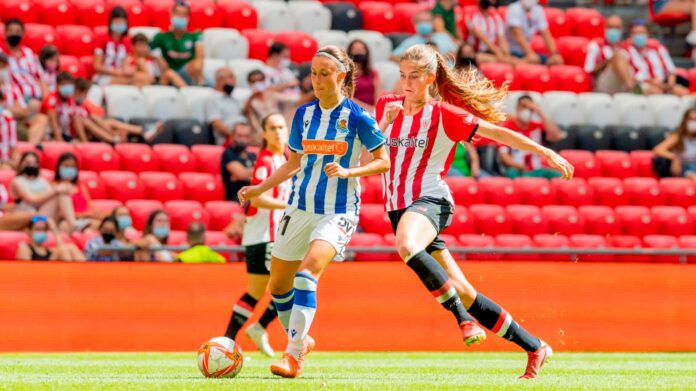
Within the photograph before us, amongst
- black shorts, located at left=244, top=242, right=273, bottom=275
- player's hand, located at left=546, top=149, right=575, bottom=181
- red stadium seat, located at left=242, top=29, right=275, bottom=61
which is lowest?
black shorts, located at left=244, top=242, right=273, bottom=275

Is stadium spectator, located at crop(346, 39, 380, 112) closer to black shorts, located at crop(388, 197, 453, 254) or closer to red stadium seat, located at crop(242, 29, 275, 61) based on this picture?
red stadium seat, located at crop(242, 29, 275, 61)

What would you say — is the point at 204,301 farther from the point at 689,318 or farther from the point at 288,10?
the point at 288,10

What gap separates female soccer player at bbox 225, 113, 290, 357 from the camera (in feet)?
35.1

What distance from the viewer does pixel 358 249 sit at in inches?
511

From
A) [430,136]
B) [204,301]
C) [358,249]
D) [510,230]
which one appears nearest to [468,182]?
[510,230]

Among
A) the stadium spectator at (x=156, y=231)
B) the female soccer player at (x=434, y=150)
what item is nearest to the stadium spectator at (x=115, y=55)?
the stadium spectator at (x=156, y=231)

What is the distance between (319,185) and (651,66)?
13019mm

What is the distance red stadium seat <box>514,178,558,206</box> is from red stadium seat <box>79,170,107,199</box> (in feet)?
18.3

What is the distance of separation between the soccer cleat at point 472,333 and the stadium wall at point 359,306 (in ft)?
17.1

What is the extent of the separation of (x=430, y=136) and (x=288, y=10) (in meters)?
11.3

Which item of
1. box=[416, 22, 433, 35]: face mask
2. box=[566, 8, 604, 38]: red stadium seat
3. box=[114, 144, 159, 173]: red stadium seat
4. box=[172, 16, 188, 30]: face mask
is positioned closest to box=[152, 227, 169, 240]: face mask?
box=[114, 144, 159, 173]: red stadium seat

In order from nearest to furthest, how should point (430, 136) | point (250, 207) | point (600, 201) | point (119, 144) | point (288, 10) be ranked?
point (430, 136), point (250, 207), point (119, 144), point (600, 201), point (288, 10)

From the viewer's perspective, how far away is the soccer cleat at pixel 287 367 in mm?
7699

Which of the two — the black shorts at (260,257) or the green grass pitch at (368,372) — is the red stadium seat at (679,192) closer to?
the green grass pitch at (368,372)
